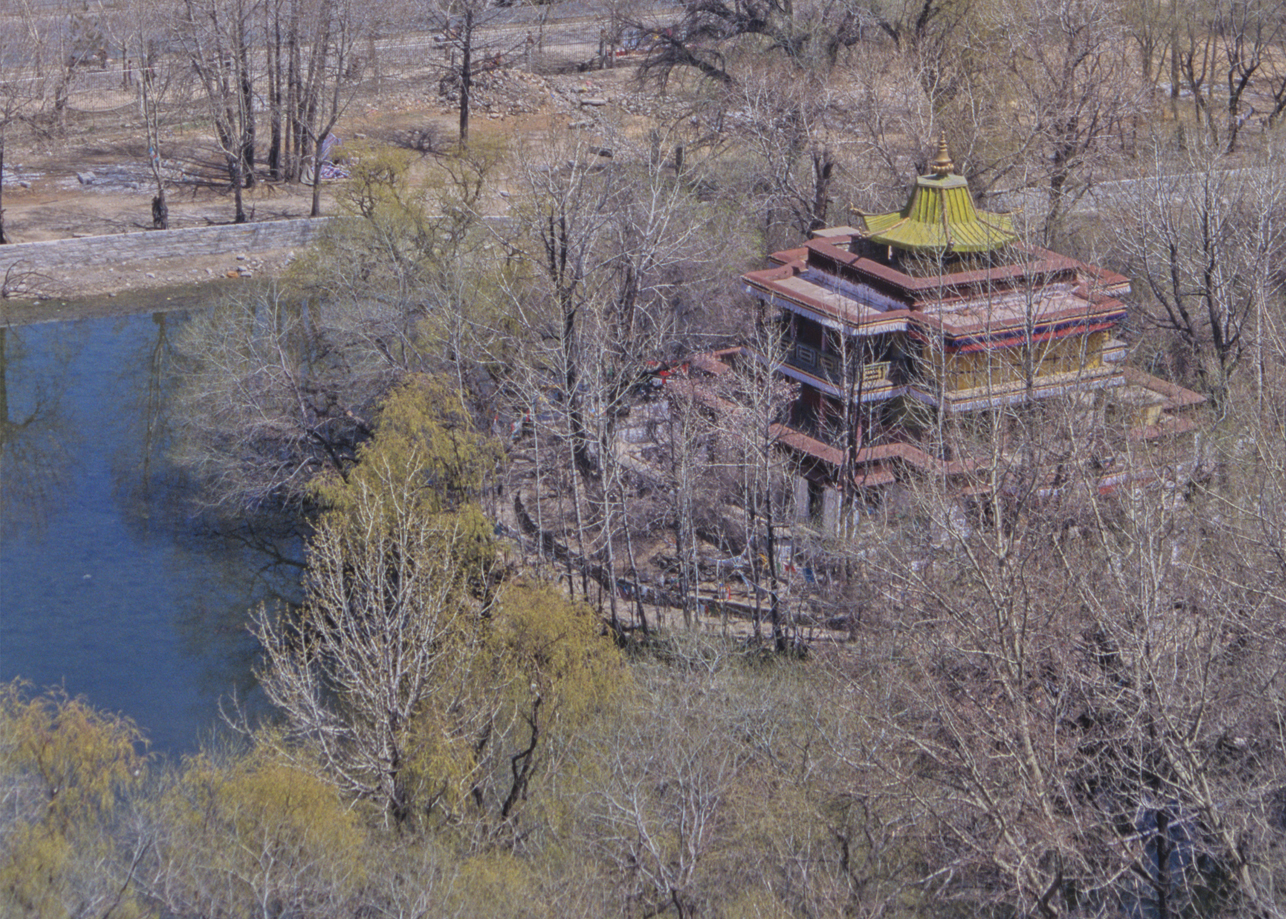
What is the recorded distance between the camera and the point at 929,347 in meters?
24.7

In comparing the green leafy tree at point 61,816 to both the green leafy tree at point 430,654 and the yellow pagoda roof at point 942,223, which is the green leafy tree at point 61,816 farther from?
the yellow pagoda roof at point 942,223

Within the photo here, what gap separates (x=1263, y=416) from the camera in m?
22.2

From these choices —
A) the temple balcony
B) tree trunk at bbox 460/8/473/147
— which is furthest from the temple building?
tree trunk at bbox 460/8/473/147

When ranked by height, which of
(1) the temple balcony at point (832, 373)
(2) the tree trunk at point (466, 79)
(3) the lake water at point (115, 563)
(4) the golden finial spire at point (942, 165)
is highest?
(2) the tree trunk at point (466, 79)

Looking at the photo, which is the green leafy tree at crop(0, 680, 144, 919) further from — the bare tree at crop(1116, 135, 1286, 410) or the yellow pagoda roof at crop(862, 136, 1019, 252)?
the bare tree at crop(1116, 135, 1286, 410)

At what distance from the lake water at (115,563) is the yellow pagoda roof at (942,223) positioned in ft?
47.8

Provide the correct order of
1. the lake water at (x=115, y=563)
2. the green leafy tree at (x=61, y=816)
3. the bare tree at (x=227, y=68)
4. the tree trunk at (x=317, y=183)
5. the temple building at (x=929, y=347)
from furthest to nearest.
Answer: the bare tree at (x=227, y=68), the tree trunk at (x=317, y=183), the lake water at (x=115, y=563), the temple building at (x=929, y=347), the green leafy tree at (x=61, y=816)

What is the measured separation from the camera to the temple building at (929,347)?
2458cm

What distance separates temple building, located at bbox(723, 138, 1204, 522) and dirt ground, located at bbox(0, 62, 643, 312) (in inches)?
611

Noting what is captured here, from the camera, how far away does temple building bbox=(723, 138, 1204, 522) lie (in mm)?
24578

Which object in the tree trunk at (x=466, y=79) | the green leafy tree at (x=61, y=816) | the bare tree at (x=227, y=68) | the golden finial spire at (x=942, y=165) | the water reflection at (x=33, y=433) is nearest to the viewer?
the green leafy tree at (x=61, y=816)

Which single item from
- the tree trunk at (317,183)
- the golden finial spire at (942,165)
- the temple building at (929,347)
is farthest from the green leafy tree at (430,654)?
the tree trunk at (317,183)

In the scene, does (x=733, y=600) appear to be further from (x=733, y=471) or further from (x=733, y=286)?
→ (x=733, y=286)

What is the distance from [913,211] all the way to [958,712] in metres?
12.1
